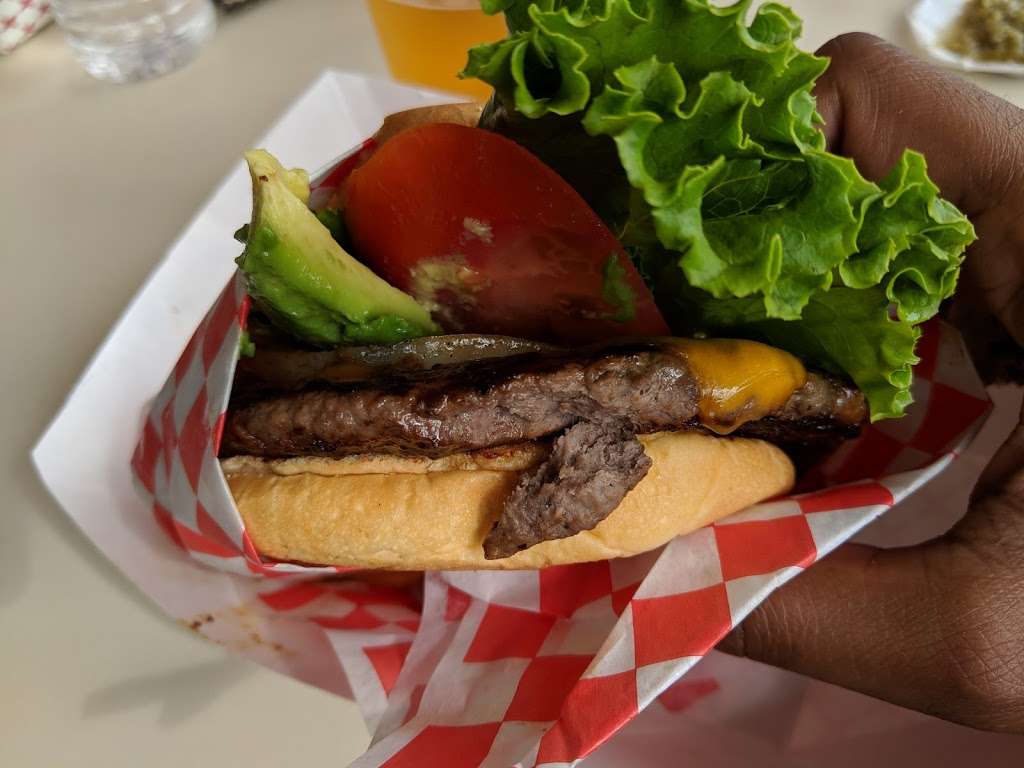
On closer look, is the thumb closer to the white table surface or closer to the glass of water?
the white table surface

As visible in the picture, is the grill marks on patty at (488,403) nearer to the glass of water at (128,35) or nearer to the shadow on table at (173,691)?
the shadow on table at (173,691)

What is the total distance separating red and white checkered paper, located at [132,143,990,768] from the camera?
1.08 m

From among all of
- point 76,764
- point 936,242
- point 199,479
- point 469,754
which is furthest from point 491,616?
point 936,242

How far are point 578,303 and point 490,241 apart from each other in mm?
152

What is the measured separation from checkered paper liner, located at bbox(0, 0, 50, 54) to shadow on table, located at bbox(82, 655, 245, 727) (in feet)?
6.94

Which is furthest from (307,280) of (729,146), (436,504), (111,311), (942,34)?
(942,34)

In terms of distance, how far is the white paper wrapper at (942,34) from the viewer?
229 centimetres

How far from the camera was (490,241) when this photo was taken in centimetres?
105

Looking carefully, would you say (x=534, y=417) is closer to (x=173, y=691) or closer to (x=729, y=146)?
(x=729, y=146)

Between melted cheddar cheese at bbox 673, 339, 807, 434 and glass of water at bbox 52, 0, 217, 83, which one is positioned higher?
glass of water at bbox 52, 0, 217, 83

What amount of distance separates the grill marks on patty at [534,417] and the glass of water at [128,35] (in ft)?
6.08

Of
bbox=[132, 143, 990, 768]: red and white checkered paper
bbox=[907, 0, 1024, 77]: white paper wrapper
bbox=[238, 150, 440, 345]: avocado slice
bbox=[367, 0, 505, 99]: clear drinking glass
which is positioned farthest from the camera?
bbox=[907, 0, 1024, 77]: white paper wrapper

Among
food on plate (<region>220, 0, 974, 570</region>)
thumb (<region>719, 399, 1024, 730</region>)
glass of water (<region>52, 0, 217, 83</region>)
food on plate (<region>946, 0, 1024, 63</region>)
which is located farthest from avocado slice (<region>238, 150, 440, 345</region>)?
food on plate (<region>946, 0, 1024, 63</region>)

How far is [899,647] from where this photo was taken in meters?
1.08
